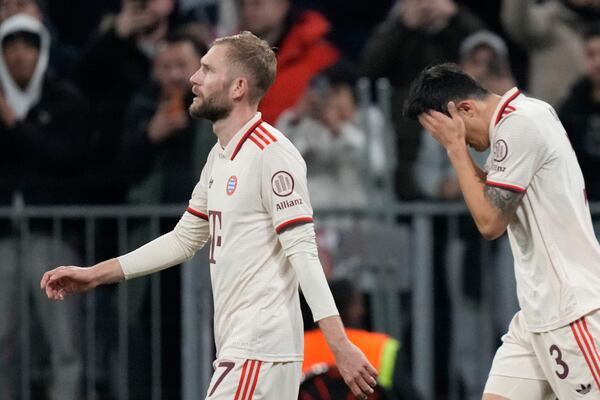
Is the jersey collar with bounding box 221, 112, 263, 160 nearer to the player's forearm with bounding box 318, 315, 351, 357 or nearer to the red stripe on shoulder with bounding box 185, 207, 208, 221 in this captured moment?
the red stripe on shoulder with bounding box 185, 207, 208, 221

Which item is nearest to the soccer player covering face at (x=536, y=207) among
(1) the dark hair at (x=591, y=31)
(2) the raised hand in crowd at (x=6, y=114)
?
(1) the dark hair at (x=591, y=31)

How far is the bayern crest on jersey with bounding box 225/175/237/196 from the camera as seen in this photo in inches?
211

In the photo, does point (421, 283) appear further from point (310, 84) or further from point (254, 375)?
point (254, 375)

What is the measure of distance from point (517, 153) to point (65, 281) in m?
1.96

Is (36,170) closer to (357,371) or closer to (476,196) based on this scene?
(476,196)

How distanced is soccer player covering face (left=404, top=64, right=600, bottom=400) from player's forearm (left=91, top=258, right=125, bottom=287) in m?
1.42

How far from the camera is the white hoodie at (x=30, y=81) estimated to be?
9578 mm

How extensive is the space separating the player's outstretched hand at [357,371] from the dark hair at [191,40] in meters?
4.66

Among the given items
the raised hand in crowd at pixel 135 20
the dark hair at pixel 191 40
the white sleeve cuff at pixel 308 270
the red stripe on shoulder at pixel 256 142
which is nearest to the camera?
the white sleeve cuff at pixel 308 270

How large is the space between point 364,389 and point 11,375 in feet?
14.4

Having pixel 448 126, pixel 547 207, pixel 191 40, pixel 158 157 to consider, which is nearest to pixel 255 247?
pixel 448 126

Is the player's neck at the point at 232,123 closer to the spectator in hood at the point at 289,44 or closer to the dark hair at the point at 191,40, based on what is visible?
the spectator in hood at the point at 289,44

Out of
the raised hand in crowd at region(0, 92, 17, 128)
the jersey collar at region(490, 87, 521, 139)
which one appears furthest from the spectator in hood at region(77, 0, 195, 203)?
the jersey collar at region(490, 87, 521, 139)

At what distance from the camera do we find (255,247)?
532cm
